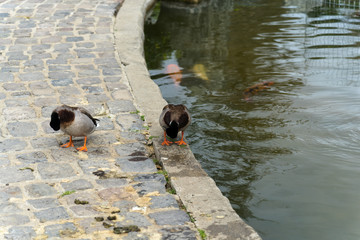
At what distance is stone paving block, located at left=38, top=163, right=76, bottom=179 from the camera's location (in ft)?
16.3

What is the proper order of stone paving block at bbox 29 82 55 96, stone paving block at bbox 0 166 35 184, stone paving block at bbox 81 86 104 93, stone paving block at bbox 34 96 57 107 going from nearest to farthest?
stone paving block at bbox 0 166 35 184 → stone paving block at bbox 34 96 57 107 → stone paving block at bbox 29 82 55 96 → stone paving block at bbox 81 86 104 93

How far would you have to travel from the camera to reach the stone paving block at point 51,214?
13.9 ft

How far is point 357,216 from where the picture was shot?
5168 millimetres

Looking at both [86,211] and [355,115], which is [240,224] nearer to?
[86,211]

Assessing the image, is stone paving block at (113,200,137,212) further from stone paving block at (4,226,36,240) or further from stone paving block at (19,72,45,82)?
stone paving block at (19,72,45,82)

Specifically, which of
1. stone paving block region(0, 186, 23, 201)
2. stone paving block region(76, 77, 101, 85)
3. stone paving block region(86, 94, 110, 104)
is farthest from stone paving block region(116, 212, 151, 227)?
stone paving block region(76, 77, 101, 85)

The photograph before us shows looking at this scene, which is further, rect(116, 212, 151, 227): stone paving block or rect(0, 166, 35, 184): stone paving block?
rect(0, 166, 35, 184): stone paving block

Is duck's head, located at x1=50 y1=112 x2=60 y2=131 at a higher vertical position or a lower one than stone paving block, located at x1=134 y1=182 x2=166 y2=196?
higher

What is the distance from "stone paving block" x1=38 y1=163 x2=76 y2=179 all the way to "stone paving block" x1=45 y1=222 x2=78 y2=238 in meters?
0.87

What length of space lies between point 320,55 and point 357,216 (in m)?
5.46

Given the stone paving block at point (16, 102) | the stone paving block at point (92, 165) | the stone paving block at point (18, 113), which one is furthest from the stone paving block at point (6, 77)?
the stone paving block at point (92, 165)

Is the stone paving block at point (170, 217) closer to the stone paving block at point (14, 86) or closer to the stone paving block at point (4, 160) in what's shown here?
the stone paving block at point (4, 160)

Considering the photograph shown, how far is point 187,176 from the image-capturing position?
16.3 feet

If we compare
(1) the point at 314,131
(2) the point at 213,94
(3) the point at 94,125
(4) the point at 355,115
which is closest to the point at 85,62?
(2) the point at 213,94
